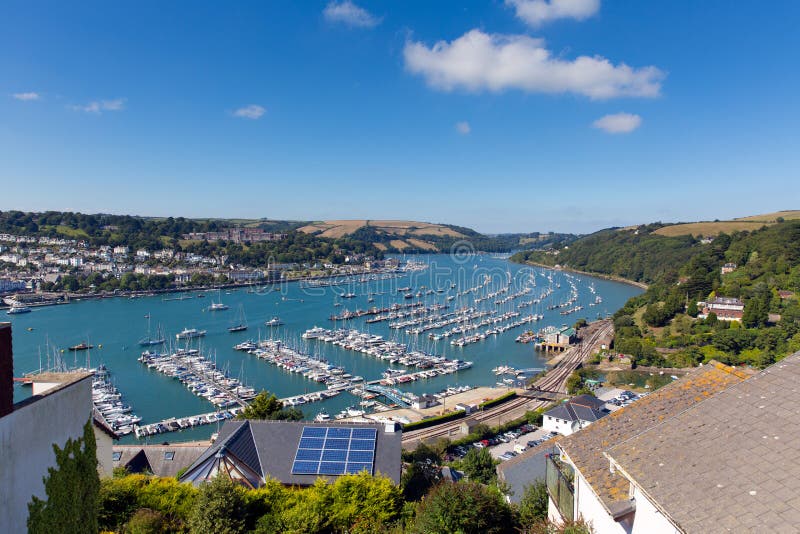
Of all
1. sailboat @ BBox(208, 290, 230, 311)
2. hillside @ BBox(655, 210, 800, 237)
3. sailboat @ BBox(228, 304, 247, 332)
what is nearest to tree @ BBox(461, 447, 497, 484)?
sailboat @ BBox(228, 304, 247, 332)

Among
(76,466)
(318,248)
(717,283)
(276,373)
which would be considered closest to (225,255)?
(318,248)

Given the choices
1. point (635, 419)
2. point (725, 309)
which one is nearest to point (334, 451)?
point (635, 419)

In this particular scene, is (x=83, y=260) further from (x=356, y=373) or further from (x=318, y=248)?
(x=356, y=373)

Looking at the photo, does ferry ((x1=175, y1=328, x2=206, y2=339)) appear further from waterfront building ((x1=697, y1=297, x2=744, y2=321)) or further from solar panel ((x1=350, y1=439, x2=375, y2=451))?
waterfront building ((x1=697, y1=297, x2=744, y2=321))

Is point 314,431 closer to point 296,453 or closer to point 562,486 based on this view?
point 296,453

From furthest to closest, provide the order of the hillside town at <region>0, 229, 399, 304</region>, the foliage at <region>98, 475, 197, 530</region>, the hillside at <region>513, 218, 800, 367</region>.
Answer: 1. the hillside town at <region>0, 229, 399, 304</region>
2. the hillside at <region>513, 218, 800, 367</region>
3. the foliage at <region>98, 475, 197, 530</region>
